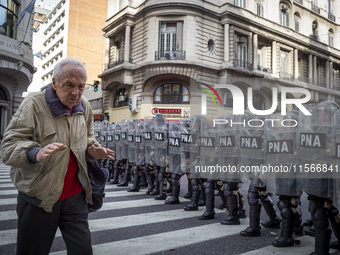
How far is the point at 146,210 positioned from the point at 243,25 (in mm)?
22742

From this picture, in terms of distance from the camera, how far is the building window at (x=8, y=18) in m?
18.0

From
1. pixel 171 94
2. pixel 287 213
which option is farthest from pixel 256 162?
pixel 171 94

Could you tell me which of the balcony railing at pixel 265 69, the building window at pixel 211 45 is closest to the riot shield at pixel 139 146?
the building window at pixel 211 45

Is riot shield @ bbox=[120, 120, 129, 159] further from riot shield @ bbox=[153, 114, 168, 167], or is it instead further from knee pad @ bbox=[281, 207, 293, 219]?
knee pad @ bbox=[281, 207, 293, 219]

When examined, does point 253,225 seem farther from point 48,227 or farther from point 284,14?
point 284,14

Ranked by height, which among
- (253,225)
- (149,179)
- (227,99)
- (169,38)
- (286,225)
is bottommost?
(253,225)

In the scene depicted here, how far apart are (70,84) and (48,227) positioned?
106cm

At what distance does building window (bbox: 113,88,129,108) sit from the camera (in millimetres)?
25438

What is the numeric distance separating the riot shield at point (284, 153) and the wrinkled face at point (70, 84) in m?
2.77

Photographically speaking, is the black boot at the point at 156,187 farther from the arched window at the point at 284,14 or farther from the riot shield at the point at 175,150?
the arched window at the point at 284,14

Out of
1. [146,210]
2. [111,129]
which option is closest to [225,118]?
[146,210]

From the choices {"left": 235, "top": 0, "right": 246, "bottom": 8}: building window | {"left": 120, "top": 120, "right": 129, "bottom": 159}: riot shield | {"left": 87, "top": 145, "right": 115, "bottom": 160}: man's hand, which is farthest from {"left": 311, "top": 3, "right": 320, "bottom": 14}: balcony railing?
{"left": 87, "top": 145, "right": 115, "bottom": 160}: man's hand

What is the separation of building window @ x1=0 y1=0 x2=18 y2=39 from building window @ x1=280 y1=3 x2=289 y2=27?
2334 cm

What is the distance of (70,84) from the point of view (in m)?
2.25
